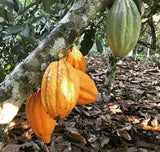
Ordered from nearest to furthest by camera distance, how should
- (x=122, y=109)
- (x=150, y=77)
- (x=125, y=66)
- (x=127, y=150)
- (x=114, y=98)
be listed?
(x=127, y=150)
(x=122, y=109)
(x=114, y=98)
(x=150, y=77)
(x=125, y=66)

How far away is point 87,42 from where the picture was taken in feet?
4.69

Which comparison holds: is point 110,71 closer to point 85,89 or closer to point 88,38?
point 88,38

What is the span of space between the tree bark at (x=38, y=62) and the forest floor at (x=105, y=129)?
71cm

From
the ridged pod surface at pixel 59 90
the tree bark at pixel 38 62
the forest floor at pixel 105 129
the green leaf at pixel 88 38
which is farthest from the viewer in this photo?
the forest floor at pixel 105 129

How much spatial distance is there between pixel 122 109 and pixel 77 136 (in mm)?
830

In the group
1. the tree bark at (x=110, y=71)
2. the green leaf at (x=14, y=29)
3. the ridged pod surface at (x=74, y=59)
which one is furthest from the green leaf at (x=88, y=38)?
the tree bark at (x=110, y=71)

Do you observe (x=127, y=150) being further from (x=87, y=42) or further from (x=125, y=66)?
(x=125, y=66)

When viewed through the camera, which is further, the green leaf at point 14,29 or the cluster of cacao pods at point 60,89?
the green leaf at point 14,29

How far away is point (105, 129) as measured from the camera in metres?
1.86

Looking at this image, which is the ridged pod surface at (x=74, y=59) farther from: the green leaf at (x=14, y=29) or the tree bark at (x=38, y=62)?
the green leaf at (x=14, y=29)

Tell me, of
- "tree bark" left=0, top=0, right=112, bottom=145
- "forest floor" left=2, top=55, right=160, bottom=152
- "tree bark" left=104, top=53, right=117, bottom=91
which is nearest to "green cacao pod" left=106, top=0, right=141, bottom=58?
"tree bark" left=0, top=0, right=112, bottom=145

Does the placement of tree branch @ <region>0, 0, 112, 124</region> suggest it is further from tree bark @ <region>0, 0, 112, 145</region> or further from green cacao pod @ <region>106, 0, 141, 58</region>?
green cacao pod @ <region>106, 0, 141, 58</region>

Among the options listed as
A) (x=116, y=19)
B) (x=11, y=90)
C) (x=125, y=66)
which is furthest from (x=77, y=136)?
(x=125, y=66)

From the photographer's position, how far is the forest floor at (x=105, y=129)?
5.20ft
